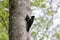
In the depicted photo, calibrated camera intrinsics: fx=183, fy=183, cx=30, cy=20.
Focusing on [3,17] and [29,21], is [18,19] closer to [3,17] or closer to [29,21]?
[29,21]

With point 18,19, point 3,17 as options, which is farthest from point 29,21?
point 3,17

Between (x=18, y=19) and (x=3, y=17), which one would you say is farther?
(x=3, y=17)

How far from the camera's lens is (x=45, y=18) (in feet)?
21.6

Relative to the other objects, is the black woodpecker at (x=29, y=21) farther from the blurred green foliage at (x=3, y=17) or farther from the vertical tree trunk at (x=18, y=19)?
the blurred green foliage at (x=3, y=17)

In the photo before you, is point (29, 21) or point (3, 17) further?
point (3, 17)

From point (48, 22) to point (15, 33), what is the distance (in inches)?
195

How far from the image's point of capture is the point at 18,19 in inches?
69.0

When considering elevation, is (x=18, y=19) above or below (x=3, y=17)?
above

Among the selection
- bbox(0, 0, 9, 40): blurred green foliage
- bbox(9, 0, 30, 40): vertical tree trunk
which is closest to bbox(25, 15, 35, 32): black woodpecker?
bbox(9, 0, 30, 40): vertical tree trunk

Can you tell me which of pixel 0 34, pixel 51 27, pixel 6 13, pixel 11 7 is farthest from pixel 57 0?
pixel 11 7

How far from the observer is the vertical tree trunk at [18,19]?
171 centimetres

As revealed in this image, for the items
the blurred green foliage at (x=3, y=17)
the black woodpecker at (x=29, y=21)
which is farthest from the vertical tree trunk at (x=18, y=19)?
the blurred green foliage at (x=3, y=17)

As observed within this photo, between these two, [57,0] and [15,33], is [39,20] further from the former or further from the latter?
[15,33]

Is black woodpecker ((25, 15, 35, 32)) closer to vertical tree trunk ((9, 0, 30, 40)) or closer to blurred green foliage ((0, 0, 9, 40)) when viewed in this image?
vertical tree trunk ((9, 0, 30, 40))
